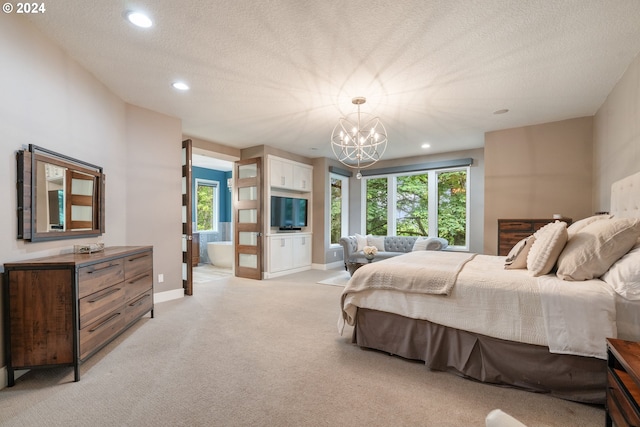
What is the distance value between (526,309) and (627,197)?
1.76 m

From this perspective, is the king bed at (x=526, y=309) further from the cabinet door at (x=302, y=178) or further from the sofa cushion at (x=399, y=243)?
the cabinet door at (x=302, y=178)

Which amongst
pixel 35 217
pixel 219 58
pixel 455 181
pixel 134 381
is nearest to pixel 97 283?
pixel 35 217

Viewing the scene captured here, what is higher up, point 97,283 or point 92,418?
point 97,283

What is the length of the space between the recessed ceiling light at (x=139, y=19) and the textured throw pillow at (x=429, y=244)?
5206 mm

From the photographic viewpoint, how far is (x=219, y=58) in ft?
8.53

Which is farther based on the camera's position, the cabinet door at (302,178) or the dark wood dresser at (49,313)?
the cabinet door at (302,178)

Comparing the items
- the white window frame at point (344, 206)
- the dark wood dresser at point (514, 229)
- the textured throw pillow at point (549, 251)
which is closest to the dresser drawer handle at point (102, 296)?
the textured throw pillow at point (549, 251)

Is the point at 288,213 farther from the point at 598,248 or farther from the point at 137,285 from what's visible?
the point at 598,248

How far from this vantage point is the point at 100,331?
232 cm

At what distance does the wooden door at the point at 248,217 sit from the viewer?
551 centimetres

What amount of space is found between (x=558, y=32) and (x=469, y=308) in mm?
2239

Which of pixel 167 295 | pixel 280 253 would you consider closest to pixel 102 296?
pixel 167 295

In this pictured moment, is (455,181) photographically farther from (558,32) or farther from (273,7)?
(273,7)

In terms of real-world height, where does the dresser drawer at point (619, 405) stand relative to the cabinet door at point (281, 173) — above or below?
below
